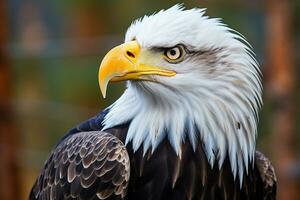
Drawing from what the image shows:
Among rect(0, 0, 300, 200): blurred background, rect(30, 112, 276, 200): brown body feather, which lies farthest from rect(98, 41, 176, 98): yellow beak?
rect(0, 0, 300, 200): blurred background

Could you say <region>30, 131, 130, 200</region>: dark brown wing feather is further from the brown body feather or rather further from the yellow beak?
the yellow beak

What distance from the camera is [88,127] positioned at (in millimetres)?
4707

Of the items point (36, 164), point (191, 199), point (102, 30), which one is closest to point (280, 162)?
point (191, 199)

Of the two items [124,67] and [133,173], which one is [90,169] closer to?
[133,173]

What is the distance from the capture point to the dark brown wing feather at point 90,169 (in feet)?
14.2

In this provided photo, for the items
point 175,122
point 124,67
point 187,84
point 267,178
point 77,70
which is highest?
point 77,70

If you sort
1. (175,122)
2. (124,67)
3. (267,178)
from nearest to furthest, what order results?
(124,67), (175,122), (267,178)

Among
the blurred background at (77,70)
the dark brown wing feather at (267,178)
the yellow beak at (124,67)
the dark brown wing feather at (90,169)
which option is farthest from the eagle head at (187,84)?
the blurred background at (77,70)

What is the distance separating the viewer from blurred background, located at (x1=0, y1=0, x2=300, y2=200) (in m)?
8.01

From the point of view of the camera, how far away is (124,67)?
4.10 metres

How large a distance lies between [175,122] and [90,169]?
0.49m

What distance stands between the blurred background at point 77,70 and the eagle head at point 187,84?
3.48m

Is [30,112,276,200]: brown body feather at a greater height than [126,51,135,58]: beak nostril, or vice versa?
[126,51,135,58]: beak nostril

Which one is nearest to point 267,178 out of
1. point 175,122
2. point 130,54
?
point 175,122
